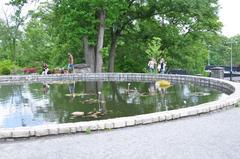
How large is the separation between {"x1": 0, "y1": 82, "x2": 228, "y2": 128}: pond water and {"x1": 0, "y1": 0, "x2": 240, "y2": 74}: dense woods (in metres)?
9.79

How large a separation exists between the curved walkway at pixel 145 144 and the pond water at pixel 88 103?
2843mm

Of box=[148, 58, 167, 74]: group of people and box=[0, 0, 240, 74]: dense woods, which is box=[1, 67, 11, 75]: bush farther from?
box=[148, 58, 167, 74]: group of people

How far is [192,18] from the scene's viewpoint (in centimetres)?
3119

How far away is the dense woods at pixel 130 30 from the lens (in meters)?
27.4

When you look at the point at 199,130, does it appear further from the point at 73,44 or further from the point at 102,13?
the point at 73,44

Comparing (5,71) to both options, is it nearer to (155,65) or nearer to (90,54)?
(90,54)

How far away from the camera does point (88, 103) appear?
13.8 m

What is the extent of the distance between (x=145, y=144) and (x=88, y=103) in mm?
6803

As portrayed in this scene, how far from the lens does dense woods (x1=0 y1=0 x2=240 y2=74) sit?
27375mm

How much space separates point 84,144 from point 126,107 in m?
5.56

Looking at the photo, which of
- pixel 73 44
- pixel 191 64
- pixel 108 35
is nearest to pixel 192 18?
pixel 191 64

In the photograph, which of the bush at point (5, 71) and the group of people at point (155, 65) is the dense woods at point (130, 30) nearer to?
the bush at point (5, 71)

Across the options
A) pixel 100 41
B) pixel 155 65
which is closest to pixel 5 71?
pixel 100 41

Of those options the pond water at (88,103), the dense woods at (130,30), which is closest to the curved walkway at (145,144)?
the pond water at (88,103)
